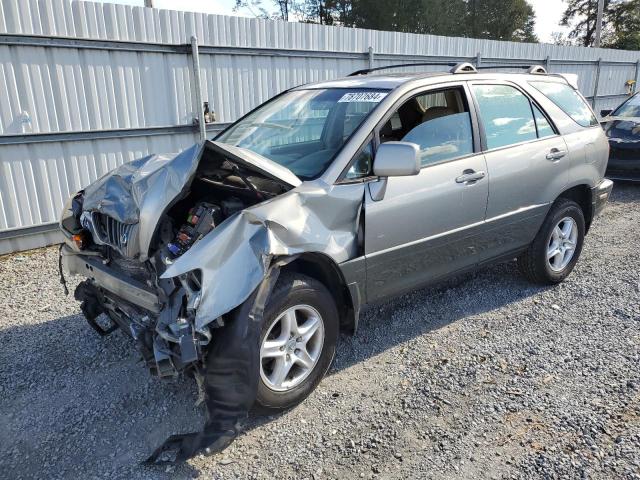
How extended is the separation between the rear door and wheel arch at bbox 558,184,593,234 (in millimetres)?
344

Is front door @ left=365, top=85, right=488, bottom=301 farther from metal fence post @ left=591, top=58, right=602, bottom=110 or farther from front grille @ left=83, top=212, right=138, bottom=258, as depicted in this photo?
metal fence post @ left=591, top=58, right=602, bottom=110

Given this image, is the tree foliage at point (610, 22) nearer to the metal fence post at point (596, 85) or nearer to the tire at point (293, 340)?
the metal fence post at point (596, 85)

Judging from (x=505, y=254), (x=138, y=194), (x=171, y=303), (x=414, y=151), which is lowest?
(x=505, y=254)

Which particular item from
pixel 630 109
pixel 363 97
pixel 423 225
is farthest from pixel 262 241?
pixel 630 109

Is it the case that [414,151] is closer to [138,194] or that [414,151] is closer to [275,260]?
[275,260]

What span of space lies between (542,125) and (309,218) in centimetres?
271

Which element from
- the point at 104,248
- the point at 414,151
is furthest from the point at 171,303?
the point at 414,151

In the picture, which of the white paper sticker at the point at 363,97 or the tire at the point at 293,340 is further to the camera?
the white paper sticker at the point at 363,97

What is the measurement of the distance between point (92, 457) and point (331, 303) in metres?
1.56

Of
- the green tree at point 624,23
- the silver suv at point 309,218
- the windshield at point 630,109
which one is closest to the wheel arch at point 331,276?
the silver suv at point 309,218

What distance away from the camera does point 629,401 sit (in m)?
3.07

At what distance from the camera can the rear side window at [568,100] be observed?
4.62 metres

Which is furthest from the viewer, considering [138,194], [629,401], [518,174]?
[518,174]

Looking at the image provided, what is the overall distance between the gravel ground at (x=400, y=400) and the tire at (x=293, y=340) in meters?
0.16
